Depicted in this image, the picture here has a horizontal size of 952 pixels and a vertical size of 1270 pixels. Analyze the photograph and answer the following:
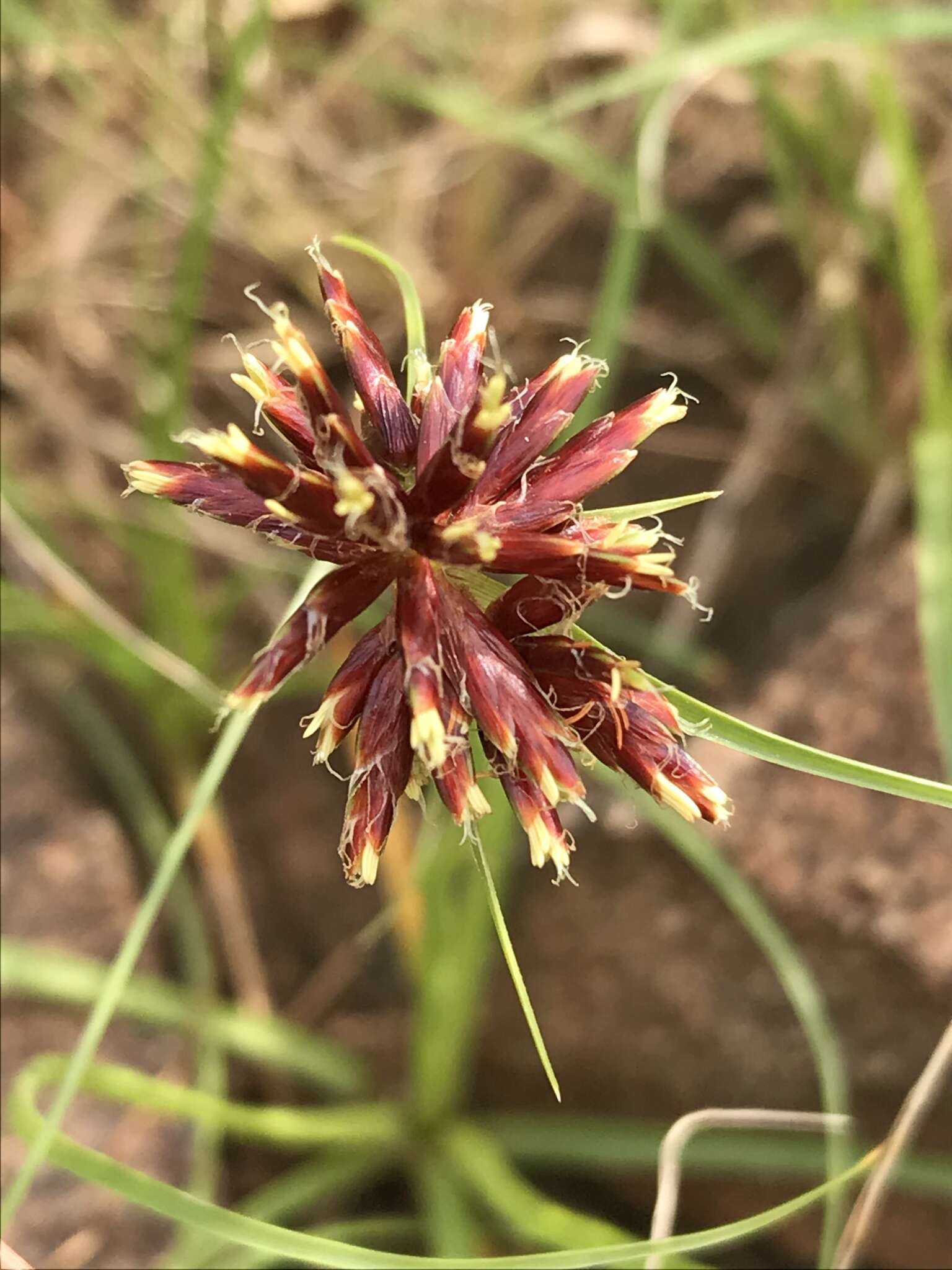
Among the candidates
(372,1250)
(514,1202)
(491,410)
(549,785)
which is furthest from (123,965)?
(514,1202)

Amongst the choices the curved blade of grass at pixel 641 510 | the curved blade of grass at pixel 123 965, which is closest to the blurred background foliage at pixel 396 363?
the curved blade of grass at pixel 123 965

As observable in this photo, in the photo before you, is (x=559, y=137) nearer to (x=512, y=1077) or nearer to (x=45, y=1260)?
(x=512, y=1077)

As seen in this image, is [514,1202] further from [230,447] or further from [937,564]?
[230,447]

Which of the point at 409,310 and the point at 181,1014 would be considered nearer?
the point at 409,310

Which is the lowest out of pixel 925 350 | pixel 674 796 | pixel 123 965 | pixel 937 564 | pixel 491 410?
pixel 123 965

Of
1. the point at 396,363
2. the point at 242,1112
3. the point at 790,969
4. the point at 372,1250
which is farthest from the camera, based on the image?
the point at 396,363

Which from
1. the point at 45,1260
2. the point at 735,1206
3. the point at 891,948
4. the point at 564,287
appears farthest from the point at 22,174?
the point at 735,1206
